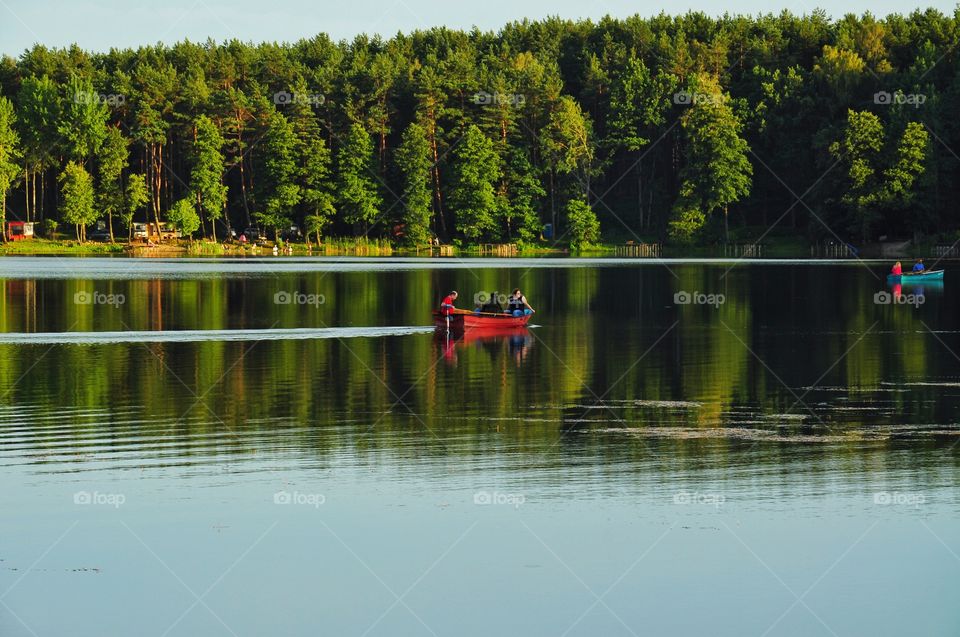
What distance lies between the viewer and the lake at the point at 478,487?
1505 centimetres

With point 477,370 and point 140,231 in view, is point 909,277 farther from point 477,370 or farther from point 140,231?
point 140,231

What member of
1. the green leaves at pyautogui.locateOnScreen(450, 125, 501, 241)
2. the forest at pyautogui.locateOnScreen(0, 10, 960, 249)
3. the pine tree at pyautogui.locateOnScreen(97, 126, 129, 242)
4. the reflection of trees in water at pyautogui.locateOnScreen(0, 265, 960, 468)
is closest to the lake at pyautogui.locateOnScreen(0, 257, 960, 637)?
the reflection of trees in water at pyautogui.locateOnScreen(0, 265, 960, 468)

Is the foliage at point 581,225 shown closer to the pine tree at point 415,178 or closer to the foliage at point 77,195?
the pine tree at point 415,178

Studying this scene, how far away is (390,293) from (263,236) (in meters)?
87.1

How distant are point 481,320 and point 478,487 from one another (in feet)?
94.5

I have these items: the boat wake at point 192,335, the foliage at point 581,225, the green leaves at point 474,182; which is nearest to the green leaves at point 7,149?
the green leaves at point 474,182

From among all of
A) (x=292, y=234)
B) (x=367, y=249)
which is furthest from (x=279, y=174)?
(x=292, y=234)

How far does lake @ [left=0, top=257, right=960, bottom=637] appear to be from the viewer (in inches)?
593

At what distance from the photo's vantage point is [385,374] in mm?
34375

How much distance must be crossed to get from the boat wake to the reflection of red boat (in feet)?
3.05

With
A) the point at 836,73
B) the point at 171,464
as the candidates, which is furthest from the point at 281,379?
the point at 836,73

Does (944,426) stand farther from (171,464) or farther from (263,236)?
(263,236)

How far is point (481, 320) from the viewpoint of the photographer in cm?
4878

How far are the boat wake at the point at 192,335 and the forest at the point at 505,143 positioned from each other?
90397 mm
